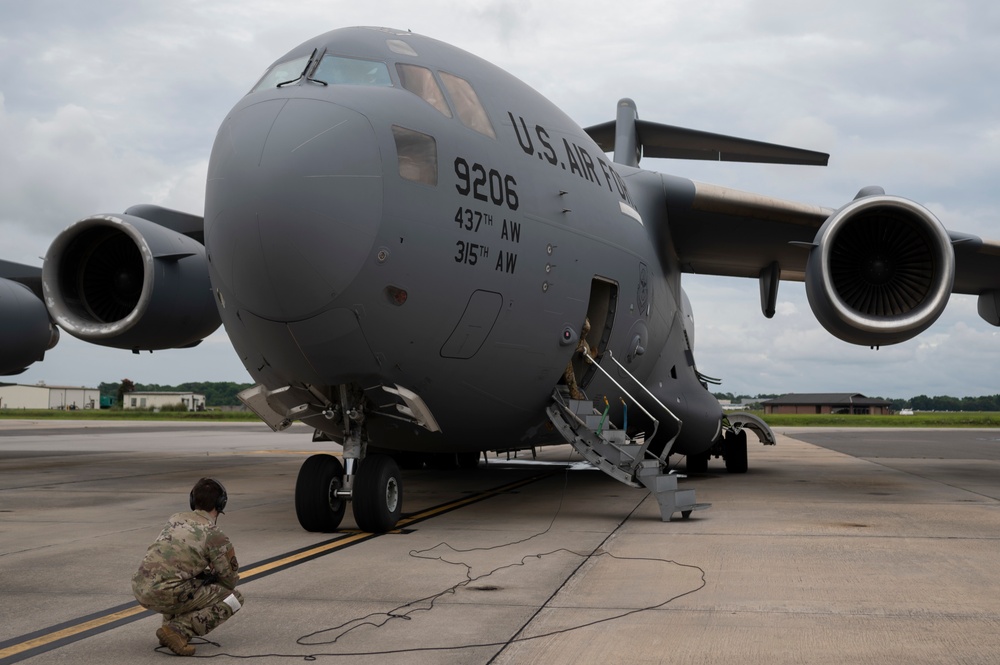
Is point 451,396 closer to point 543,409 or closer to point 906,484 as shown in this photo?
point 543,409

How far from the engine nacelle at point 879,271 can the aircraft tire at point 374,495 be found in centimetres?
575

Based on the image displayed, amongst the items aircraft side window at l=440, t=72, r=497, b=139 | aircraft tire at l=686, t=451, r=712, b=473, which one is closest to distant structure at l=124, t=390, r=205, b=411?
aircraft tire at l=686, t=451, r=712, b=473

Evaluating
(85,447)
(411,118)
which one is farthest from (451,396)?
(85,447)

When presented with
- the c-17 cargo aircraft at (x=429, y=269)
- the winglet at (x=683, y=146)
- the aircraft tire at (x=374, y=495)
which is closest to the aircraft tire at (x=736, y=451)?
the c-17 cargo aircraft at (x=429, y=269)

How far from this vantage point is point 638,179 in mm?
12352

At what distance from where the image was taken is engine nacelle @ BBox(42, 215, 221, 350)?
10898 millimetres

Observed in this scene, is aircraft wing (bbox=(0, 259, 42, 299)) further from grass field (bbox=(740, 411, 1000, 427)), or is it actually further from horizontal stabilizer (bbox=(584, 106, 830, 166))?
grass field (bbox=(740, 411, 1000, 427))

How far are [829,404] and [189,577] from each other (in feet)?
382

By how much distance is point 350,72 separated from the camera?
24.6ft

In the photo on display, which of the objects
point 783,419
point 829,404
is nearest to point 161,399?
point 783,419

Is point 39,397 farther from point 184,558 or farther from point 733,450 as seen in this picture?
point 184,558

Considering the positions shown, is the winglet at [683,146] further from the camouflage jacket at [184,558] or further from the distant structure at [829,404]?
the distant structure at [829,404]

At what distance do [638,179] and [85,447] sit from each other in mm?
17007

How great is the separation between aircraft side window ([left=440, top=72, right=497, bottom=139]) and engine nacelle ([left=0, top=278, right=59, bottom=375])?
9.44 metres
